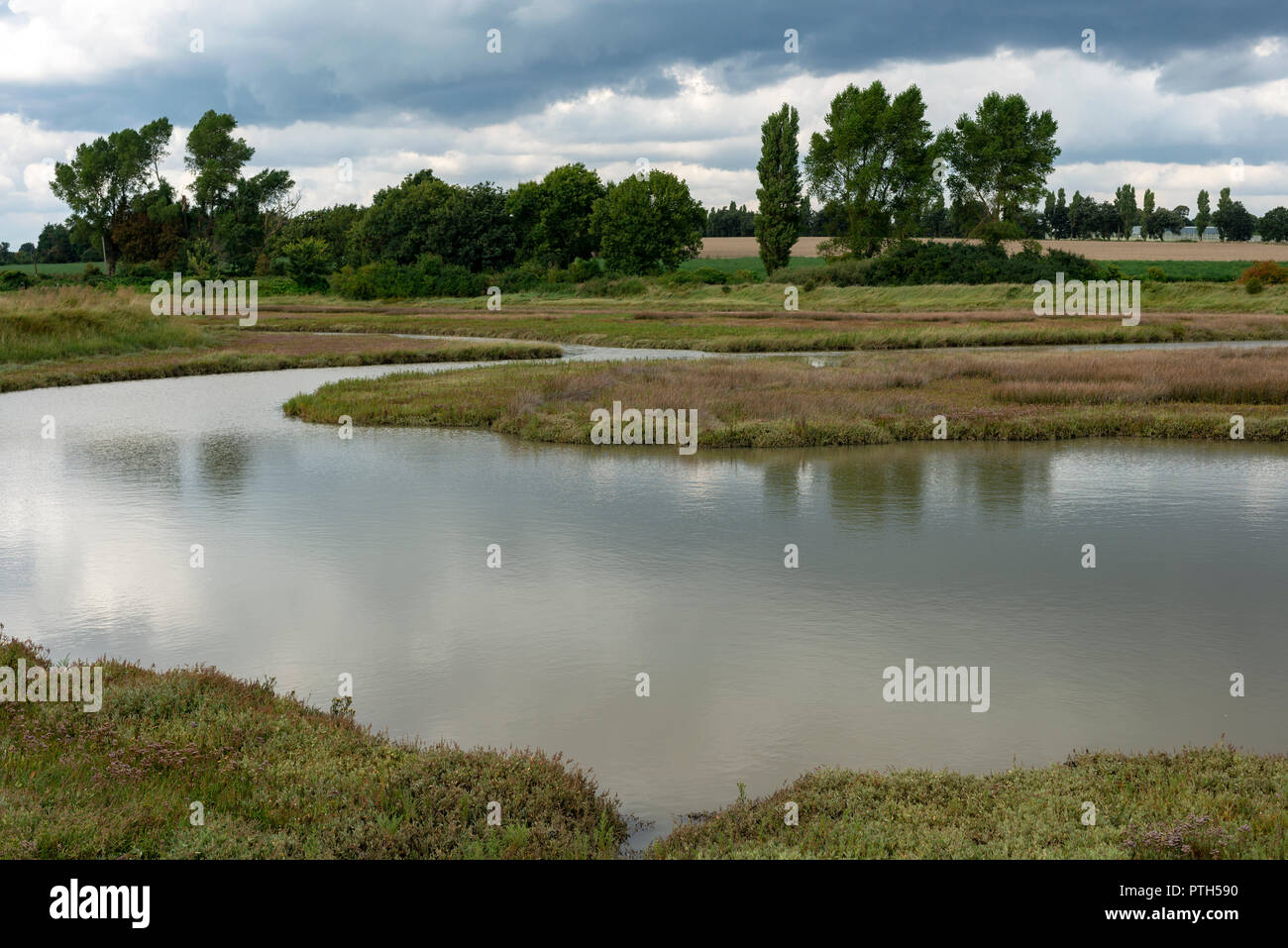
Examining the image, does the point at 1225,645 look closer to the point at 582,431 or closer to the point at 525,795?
the point at 525,795

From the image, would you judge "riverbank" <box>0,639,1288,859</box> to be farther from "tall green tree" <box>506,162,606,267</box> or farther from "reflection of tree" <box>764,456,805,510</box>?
"tall green tree" <box>506,162,606,267</box>

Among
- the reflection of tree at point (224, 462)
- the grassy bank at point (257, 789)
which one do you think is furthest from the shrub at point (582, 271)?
the grassy bank at point (257, 789)

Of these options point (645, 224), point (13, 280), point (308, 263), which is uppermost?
point (645, 224)

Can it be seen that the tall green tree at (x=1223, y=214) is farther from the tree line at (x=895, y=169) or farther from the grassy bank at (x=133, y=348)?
the grassy bank at (x=133, y=348)

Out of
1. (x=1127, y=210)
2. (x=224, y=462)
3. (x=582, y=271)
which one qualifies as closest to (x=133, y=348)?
(x=224, y=462)

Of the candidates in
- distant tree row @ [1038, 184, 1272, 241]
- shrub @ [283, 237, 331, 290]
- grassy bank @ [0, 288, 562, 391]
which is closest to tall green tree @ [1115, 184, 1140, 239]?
distant tree row @ [1038, 184, 1272, 241]

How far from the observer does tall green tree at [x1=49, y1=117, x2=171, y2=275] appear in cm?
11775

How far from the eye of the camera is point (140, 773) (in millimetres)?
8172

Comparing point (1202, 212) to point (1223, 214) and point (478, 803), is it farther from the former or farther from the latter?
point (478, 803)

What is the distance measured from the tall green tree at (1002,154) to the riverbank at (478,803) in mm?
98944

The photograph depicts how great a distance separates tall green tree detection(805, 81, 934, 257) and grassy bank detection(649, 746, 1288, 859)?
95198 mm

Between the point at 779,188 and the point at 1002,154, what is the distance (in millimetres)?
20089

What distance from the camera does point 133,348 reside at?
172 feet

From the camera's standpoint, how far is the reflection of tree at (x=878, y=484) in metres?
19.4
